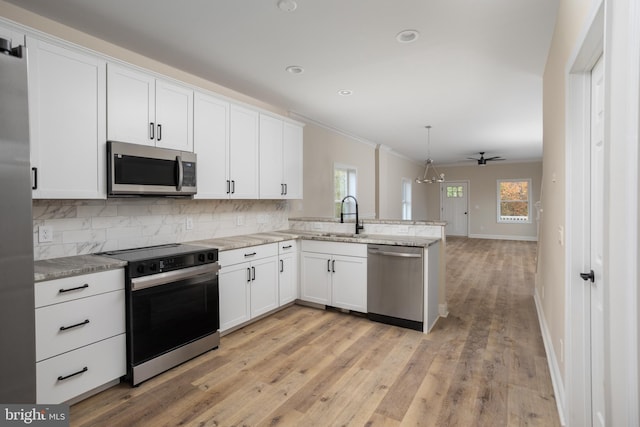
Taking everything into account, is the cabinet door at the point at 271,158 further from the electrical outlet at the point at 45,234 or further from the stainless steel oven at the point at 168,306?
the electrical outlet at the point at 45,234

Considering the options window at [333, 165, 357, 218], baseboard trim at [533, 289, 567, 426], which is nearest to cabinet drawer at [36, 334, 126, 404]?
baseboard trim at [533, 289, 567, 426]

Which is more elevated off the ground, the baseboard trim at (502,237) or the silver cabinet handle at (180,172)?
the silver cabinet handle at (180,172)

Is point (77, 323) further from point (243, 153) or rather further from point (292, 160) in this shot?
point (292, 160)

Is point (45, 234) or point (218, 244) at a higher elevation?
point (45, 234)

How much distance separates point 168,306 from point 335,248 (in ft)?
6.24

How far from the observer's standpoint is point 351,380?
246 centimetres

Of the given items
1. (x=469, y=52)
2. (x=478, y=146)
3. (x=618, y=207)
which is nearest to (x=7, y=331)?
(x=618, y=207)

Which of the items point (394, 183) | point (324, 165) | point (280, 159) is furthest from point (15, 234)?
point (394, 183)

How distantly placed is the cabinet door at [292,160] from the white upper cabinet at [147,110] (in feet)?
4.66

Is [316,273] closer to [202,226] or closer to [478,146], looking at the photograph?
[202,226]

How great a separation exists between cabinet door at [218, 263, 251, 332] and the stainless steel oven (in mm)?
200

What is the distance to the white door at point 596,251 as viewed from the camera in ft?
5.33

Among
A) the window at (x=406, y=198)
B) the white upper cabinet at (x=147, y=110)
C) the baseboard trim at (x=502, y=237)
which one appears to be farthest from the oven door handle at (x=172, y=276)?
the baseboard trim at (x=502, y=237)

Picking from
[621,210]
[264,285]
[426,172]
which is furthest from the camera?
[426,172]
